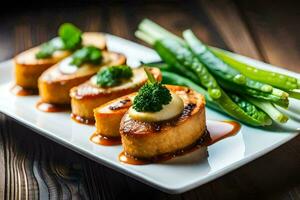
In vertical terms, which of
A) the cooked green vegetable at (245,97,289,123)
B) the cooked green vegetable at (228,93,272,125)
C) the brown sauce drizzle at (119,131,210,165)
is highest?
the cooked green vegetable at (245,97,289,123)

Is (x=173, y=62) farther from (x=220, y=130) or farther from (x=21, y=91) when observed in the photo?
(x=21, y=91)

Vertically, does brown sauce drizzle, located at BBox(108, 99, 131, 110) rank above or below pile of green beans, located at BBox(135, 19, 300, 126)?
below

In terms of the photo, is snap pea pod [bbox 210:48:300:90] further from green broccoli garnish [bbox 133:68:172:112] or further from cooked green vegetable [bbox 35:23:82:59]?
cooked green vegetable [bbox 35:23:82:59]

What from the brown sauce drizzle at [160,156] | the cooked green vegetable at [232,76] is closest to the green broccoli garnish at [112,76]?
the cooked green vegetable at [232,76]

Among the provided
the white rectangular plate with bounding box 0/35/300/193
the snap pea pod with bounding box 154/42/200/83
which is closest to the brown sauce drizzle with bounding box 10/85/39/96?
the white rectangular plate with bounding box 0/35/300/193

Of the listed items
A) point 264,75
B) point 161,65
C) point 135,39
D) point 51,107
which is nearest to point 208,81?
point 264,75

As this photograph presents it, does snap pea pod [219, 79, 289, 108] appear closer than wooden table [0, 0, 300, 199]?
No
